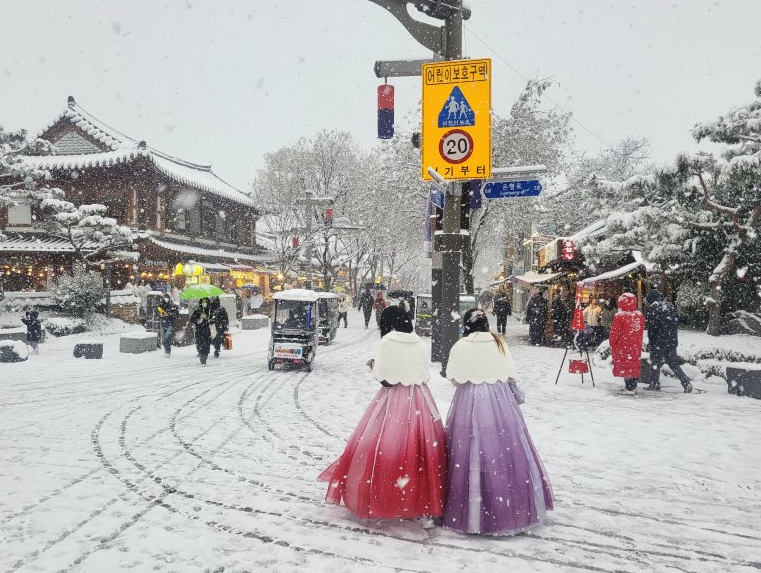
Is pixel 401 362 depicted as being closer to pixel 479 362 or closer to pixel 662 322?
pixel 479 362

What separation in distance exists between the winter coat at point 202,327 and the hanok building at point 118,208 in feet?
42.1

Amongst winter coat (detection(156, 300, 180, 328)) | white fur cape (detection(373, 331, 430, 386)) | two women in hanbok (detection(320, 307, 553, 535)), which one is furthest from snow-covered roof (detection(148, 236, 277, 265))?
two women in hanbok (detection(320, 307, 553, 535))

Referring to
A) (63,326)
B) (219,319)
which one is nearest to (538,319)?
(219,319)

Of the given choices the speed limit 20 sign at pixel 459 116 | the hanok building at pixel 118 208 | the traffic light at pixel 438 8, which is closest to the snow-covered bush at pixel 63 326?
the hanok building at pixel 118 208

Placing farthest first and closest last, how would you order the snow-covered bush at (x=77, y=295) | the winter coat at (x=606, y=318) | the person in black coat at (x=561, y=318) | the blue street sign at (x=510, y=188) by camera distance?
the snow-covered bush at (x=77, y=295)
the person in black coat at (x=561, y=318)
the winter coat at (x=606, y=318)
the blue street sign at (x=510, y=188)

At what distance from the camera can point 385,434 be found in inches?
159

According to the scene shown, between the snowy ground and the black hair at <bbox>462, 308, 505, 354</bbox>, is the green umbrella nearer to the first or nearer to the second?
the snowy ground

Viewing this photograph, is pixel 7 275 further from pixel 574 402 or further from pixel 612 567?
pixel 612 567

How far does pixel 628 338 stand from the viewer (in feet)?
30.4

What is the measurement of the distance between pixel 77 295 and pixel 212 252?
37.0ft

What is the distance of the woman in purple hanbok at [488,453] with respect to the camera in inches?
151

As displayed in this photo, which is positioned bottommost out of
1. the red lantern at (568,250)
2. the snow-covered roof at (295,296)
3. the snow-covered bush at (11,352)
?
the snow-covered bush at (11,352)

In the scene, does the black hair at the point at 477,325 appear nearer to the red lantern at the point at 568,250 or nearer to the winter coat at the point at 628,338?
the winter coat at the point at 628,338

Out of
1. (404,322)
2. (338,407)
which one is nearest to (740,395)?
(338,407)
